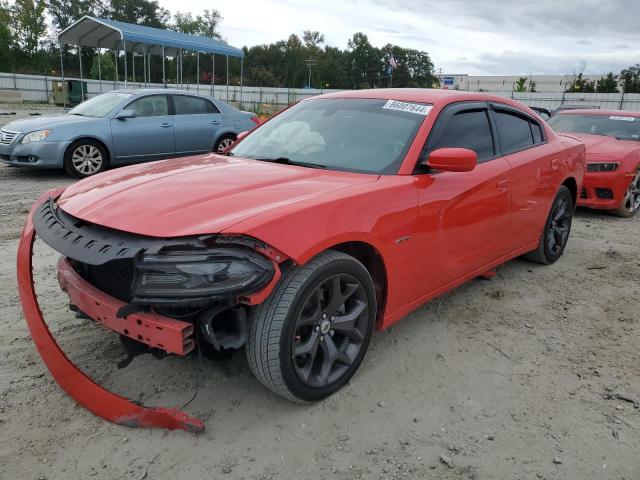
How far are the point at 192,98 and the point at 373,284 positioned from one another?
7824mm

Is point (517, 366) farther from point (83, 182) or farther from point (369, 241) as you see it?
point (83, 182)

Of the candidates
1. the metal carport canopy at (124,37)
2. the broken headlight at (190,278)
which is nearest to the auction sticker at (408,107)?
the broken headlight at (190,278)

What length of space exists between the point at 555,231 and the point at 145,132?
670 centimetres

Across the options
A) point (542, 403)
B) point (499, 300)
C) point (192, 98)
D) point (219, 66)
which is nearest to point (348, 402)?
point (542, 403)

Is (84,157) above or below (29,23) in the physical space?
below

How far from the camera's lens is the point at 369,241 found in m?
2.60

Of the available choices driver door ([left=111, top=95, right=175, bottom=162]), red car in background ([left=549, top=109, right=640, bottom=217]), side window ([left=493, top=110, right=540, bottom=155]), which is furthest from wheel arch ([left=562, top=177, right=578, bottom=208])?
driver door ([left=111, top=95, right=175, bottom=162])

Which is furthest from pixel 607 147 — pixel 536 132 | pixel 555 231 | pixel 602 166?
pixel 536 132

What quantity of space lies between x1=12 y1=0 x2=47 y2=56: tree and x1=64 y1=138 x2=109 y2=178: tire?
187ft

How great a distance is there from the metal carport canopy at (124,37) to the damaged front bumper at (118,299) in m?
15.5

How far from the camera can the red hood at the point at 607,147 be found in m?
6.95

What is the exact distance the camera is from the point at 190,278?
2014 millimetres

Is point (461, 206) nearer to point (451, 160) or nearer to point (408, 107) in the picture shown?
point (451, 160)

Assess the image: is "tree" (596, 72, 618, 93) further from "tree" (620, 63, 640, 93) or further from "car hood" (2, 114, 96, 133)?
"car hood" (2, 114, 96, 133)
